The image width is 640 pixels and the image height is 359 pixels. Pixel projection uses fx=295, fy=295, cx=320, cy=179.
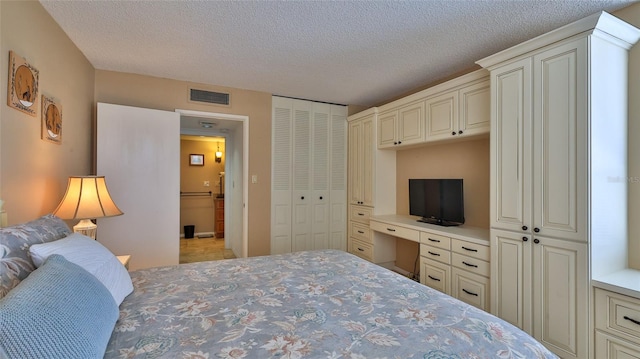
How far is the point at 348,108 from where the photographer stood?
455 cm

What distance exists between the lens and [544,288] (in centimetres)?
201

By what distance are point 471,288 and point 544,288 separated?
2.04 feet

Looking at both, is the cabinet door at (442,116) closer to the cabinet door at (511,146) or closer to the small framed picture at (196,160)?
the cabinet door at (511,146)

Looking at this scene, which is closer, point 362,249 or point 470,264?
point 470,264

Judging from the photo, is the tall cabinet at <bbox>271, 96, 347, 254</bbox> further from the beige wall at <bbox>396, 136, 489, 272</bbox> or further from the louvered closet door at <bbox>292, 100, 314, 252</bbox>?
the beige wall at <bbox>396, 136, 489, 272</bbox>

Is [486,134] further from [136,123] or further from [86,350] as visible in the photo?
[136,123]

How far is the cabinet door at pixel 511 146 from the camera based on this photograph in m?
2.12

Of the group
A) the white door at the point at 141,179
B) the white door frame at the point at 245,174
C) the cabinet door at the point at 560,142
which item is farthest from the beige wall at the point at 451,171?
the white door at the point at 141,179

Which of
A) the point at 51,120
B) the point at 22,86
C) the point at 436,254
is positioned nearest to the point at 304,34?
the point at 22,86

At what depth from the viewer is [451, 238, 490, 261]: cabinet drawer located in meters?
2.44

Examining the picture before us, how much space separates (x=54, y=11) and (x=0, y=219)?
1524mm

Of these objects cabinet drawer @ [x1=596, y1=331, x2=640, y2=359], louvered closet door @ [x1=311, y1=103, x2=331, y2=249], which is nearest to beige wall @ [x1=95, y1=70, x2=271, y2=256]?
louvered closet door @ [x1=311, y1=103, x2=331, y2=249]

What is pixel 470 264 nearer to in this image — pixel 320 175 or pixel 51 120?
pixel 320 175

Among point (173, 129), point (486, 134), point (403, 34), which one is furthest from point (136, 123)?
point (486, 134)
